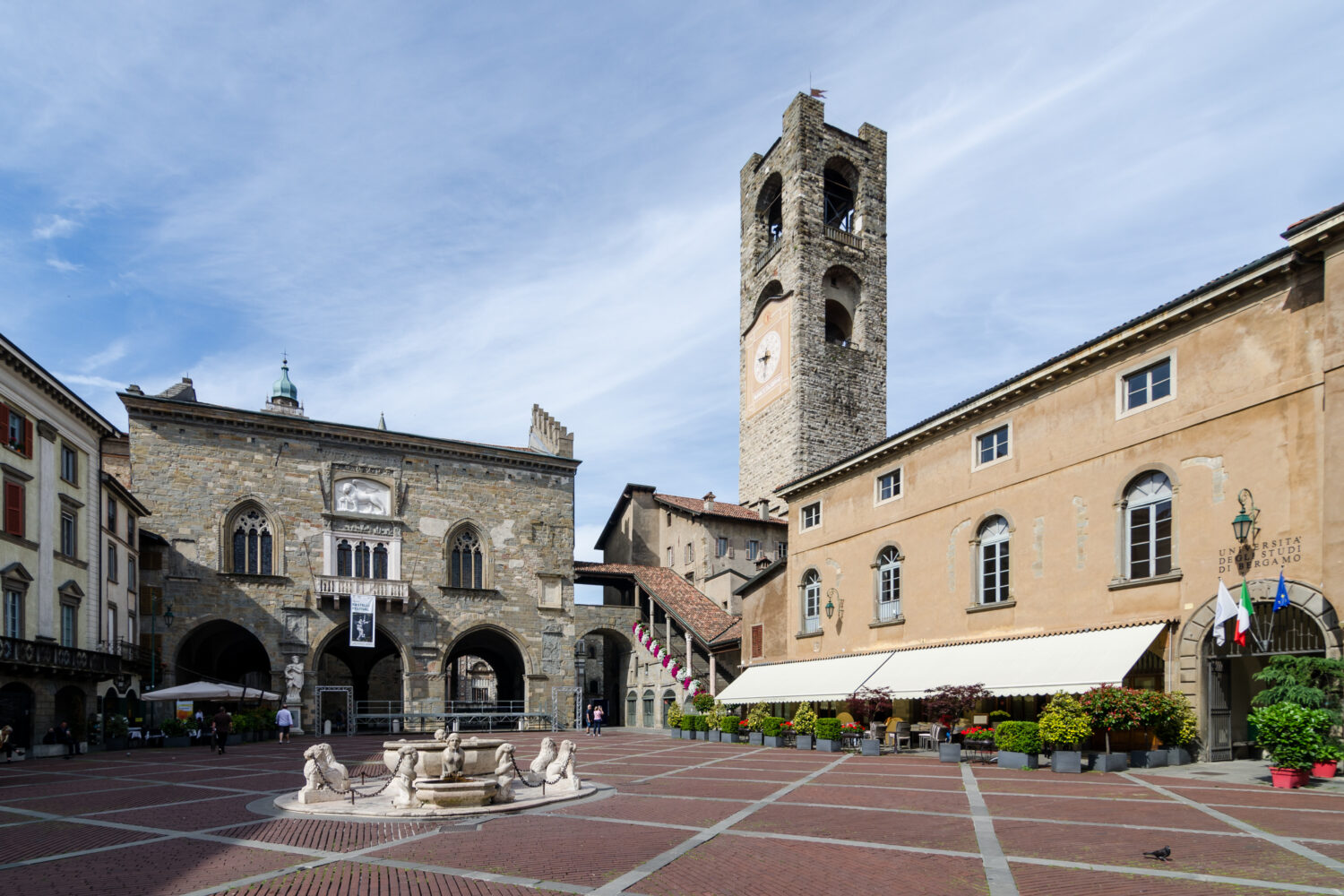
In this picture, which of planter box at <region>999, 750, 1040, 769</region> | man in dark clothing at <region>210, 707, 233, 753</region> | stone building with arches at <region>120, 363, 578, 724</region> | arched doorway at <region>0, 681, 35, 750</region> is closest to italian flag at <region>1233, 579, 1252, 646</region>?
planter box at <region>999, 750, 1040, 769</region>

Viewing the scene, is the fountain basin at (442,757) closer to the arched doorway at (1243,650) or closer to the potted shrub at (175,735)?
the arched doorway at (1243,650)

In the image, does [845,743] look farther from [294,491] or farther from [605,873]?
[294,491]

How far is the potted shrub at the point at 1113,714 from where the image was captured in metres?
17.0

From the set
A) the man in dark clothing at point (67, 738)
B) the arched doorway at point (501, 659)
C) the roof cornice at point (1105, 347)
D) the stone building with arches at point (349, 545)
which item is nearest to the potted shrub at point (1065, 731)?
the roof cornice at point (1105, 347)

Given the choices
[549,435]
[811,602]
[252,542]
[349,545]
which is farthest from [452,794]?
[549,435]

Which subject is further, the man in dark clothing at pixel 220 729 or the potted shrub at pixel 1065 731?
the man in dark clothing at pixel 220 729

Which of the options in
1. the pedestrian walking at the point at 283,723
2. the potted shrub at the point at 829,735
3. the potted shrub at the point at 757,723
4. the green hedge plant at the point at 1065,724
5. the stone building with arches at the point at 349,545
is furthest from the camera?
the stone building with arches at the point at 349,545

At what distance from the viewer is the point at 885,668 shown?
25.4 m

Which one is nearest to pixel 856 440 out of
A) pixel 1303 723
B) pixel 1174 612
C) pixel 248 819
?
pixel 1174 612

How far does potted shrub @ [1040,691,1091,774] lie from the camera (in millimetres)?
17031

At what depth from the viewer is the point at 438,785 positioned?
12961mm

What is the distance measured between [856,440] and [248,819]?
134 ft

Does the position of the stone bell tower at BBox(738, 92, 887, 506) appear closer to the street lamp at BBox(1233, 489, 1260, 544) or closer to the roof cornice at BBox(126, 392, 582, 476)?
the roof cornice at BBox(126, 392, 582, 476)

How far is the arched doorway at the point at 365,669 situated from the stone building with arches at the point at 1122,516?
→ 1830 centimetres
